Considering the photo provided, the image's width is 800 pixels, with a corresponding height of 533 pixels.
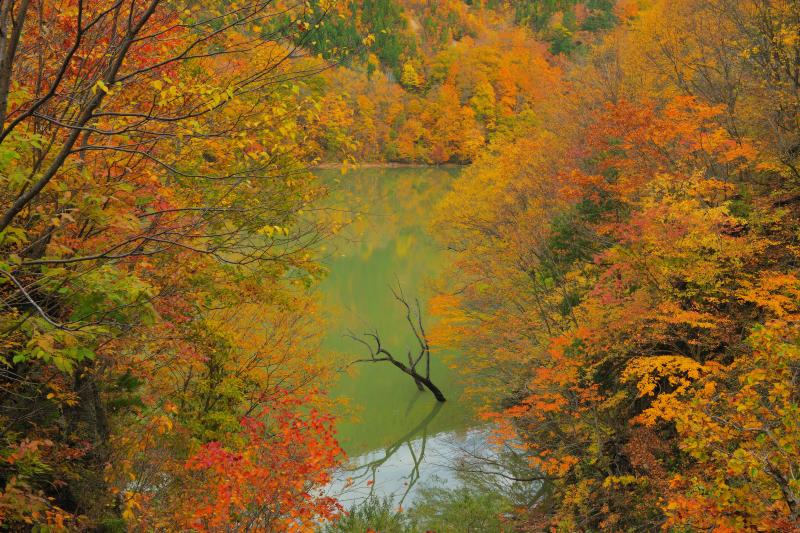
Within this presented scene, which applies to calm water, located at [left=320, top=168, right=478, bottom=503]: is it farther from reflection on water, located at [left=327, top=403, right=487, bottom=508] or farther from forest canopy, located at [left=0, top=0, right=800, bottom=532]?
forest canopy, located at [left=0, top=0, right=800, bottom=532]

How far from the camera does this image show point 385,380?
19.5 meters

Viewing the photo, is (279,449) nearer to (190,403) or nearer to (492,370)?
(190,403)

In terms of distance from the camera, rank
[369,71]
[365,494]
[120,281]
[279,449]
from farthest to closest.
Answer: [369,71] → [365,494] → [279,449] → [120,281]

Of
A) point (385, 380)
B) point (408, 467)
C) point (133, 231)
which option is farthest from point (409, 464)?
point (133, 231)

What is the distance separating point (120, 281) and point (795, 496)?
459 cm

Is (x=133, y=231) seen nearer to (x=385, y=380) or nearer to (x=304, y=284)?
(x=304, y=284)

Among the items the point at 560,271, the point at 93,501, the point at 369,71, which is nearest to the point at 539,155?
the point at 560,271

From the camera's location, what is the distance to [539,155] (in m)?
20.7

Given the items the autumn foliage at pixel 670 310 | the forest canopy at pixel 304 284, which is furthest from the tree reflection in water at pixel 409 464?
the autumn foliage at pixel 670 310

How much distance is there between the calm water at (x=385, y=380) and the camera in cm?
1455

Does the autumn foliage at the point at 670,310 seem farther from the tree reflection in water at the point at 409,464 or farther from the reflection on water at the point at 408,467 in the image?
the tree reflection in water at the point at 409,464

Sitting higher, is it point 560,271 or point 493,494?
point 560,271

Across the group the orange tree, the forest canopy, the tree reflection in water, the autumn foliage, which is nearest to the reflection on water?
the tree reflection in water

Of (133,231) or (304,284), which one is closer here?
(133,231)
